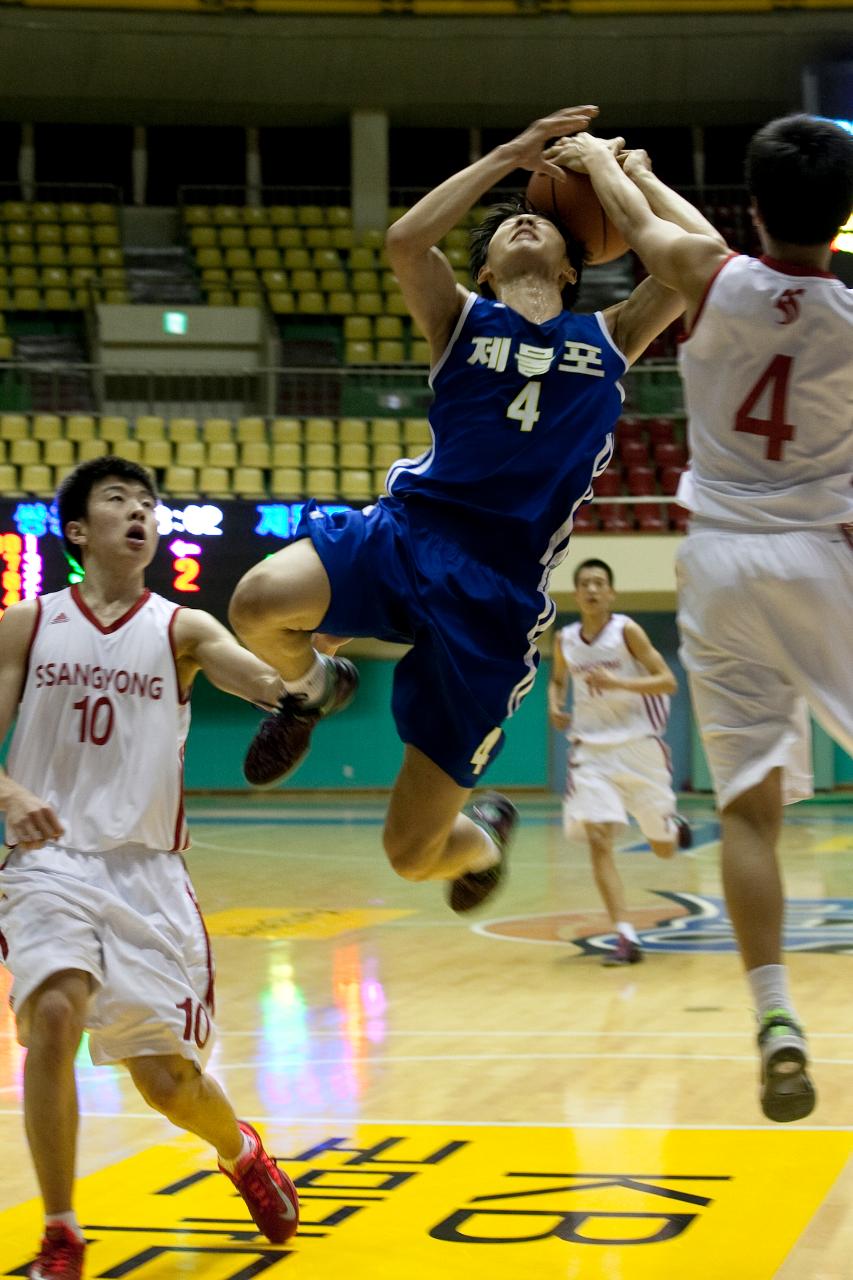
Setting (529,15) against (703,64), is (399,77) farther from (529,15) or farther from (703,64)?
(703,64)

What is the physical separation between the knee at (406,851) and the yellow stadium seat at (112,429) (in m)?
13.7

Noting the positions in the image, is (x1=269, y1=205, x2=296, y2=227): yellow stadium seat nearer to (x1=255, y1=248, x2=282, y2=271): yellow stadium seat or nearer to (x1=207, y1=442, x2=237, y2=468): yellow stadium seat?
(x1=255, y1=248, x2=282, y2=271): yellow stadium seat

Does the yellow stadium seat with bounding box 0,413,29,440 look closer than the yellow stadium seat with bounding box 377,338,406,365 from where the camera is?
Yes

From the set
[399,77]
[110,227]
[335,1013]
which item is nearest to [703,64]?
[399,77]

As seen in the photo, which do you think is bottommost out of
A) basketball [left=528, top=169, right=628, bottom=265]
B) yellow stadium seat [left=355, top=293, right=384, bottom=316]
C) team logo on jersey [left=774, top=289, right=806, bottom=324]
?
team logo on jersey [left=774, top=289, right=806, bottom=324]

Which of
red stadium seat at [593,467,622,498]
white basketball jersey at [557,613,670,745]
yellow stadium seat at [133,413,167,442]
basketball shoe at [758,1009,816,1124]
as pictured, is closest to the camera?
basketball shoe at [758,1009,816,1124]

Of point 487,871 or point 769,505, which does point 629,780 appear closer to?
point 487,871

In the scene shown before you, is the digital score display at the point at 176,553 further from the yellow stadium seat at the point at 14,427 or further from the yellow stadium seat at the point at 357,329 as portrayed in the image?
the yellow stadium seat at the point at 357,329

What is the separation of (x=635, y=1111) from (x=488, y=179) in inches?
118

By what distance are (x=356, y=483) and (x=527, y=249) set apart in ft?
42.6

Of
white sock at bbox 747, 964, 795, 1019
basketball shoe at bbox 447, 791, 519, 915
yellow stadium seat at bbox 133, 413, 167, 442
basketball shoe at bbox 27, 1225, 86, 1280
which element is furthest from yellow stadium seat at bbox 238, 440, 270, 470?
white sock at bbox 747, 964, 795, 1019

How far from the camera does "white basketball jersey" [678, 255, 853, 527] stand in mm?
3445

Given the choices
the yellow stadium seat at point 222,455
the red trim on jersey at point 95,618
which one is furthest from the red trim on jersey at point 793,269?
the yellow stadium seat at point 222,455

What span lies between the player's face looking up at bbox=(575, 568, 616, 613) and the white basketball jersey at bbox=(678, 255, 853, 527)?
5341mm
